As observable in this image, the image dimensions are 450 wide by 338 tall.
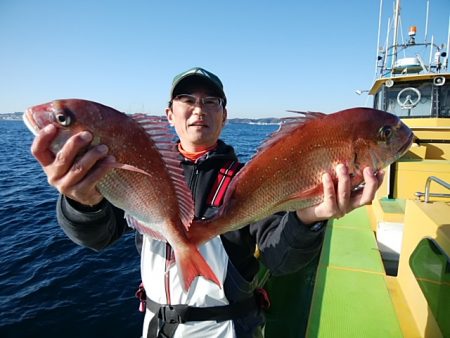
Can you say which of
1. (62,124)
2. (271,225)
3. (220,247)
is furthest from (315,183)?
(62,124)

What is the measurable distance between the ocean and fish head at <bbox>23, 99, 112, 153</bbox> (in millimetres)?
5094

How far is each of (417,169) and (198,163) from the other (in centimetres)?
677

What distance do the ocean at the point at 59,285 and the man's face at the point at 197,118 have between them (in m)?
4.49

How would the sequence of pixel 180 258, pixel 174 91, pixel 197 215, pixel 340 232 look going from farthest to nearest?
pixel 340 232
pixel 174 91
pixel 197 215
pixel 180 258

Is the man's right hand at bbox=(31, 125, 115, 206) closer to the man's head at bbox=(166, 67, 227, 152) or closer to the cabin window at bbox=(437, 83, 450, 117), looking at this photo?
the man's head at bbox=(166, 67, 227, 152)

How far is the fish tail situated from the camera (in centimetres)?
187

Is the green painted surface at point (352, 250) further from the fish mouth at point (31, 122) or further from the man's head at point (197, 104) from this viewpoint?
the fish mouth at point (31, 122)

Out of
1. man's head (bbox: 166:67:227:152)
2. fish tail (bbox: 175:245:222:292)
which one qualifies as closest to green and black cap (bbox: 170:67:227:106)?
man's head (bbox: 166:67:227:152)

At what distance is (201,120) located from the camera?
274 cm

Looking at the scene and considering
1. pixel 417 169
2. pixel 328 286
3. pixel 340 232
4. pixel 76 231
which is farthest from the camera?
pixel 417 169

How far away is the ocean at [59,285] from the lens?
5473 millimetres

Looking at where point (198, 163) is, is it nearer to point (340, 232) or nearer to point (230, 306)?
point (230, 306)

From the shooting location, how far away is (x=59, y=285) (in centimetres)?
679

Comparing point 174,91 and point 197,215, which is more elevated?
point 174,91
